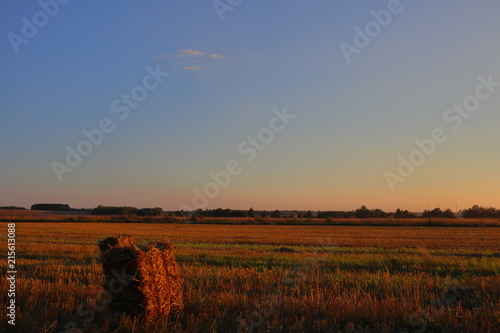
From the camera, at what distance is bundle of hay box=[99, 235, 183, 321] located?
23.1 feet

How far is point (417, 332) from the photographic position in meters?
6.74

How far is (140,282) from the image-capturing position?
7.04 meters

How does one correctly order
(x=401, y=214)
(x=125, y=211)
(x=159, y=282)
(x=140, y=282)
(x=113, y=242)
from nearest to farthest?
(x=140, y=282) < (x=159, y=282) < (x=113, y=242) < (x=401, y=214) < (x=125, y=211)

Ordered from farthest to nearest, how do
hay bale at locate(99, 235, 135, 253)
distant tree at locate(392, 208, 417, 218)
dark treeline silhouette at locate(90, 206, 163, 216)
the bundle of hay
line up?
1. dark treeline silhouette at locate(90, 206, 163, 216)
2. distant tree at locate(392, 208, 417, 218)
3. hay bale at locate(99, 235, 135, 253)
4. the bundle of hay

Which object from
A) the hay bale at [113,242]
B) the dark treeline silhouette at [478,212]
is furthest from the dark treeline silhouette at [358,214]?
the hay bale at [113,242]

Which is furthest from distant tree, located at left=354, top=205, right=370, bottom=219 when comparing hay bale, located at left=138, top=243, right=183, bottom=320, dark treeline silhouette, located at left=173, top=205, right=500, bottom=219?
hay bale, located at left=138, top=243, right=183, bottom=320

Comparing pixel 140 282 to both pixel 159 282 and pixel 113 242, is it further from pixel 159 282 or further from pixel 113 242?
pixel 113 242

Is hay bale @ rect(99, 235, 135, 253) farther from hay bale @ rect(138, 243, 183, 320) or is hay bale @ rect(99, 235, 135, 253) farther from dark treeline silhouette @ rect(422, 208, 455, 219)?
dark treeline silhouette @ rect(422, 208, 455, 219)

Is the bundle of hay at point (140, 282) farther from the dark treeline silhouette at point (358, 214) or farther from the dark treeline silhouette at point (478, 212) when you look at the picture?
the dark treeline silhouette at point (478, 212)

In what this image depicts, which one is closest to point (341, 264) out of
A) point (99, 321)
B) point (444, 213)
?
point (99, 321)

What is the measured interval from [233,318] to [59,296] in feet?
10.4

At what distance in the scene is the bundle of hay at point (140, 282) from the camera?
703 cm

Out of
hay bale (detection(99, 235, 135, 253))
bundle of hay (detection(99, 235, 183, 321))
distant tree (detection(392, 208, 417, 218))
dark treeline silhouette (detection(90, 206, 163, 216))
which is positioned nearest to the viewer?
bundle of hay (detection(99, 235, 183, 321))

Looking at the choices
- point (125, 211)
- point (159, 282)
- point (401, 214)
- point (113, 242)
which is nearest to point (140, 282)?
point (159, 282)
